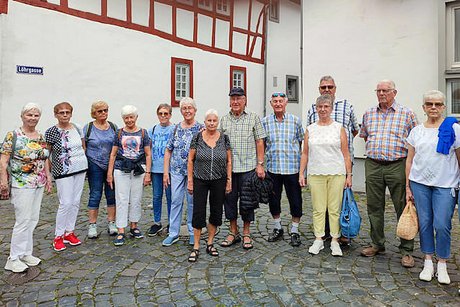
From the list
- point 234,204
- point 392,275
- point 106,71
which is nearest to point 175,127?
point 234,204

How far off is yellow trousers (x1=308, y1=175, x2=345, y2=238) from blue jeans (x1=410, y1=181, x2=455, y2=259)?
810 millimetres

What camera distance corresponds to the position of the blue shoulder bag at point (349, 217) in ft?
15.3

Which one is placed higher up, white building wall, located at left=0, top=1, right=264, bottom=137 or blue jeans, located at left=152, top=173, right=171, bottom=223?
white building wall, located at left=0, top=1, right=264, bottom=137

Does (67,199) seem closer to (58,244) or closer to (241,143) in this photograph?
(58,244)

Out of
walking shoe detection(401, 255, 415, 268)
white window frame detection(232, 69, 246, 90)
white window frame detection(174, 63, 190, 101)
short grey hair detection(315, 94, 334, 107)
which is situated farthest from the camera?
white window frame detection(232, 69, 246, 90)

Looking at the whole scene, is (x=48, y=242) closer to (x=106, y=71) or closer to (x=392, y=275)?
(x=392, y=275)

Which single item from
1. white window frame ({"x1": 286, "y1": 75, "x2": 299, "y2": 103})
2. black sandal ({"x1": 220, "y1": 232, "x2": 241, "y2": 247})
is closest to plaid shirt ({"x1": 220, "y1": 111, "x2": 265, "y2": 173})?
black sandal ({"x1": 220, "y1": 232, "x2": 241, "y2": 247})

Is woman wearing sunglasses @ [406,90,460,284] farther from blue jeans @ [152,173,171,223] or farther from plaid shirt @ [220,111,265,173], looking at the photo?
blue jeans @ [152,173,171,223]

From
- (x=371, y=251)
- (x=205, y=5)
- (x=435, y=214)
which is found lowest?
(x=371, y=251)

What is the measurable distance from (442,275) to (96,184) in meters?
3.99

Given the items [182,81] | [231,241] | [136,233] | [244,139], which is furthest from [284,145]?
[182,81]

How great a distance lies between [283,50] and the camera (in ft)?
57.4

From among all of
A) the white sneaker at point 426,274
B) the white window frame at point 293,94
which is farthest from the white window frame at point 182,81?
the white sneaker at point 426,274

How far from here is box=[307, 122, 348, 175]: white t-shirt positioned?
4.49 meters
